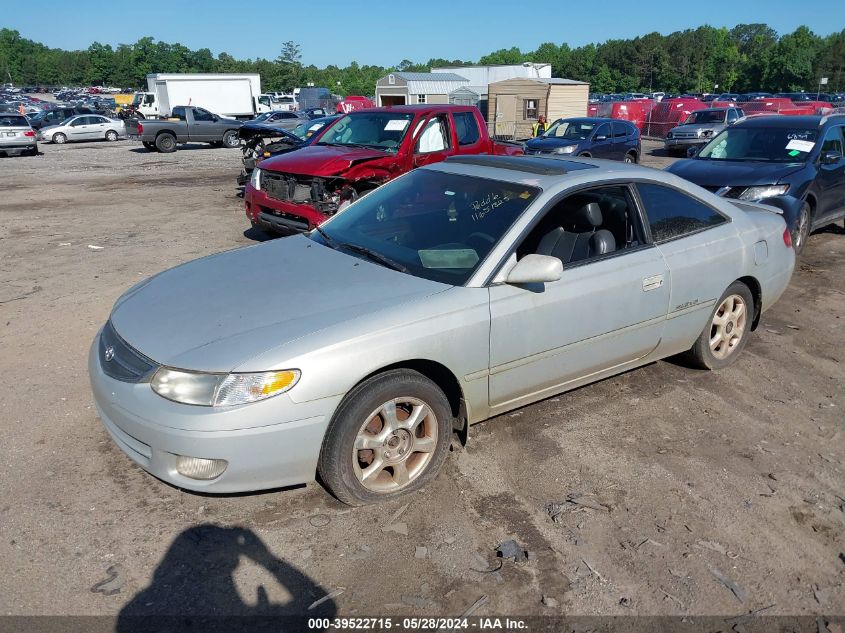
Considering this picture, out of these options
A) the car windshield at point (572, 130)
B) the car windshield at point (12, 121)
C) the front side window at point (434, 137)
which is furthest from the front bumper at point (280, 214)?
the car windshield at point (12, 121)

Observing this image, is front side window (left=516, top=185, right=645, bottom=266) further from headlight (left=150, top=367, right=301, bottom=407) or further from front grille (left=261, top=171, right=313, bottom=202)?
front grille (left=261, top=171, right=313, bottom=202)

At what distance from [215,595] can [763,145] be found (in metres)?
9.00

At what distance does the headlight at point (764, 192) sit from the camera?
8.03 meters

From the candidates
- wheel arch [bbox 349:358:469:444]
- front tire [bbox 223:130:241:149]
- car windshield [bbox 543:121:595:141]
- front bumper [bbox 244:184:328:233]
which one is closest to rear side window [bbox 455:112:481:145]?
front bumper [bbox 244:184:328:233]

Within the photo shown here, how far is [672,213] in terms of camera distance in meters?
4.43

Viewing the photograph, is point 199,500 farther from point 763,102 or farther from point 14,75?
point 14,75

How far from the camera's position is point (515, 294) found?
3559 mm

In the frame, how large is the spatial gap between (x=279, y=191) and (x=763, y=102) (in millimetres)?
31652

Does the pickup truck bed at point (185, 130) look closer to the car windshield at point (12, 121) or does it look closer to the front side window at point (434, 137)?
the car windshield at point (12, 121)

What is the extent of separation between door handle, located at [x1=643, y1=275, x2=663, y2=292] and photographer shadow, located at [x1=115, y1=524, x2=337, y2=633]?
257 cm

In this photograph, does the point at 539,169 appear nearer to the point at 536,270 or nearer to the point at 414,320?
the point at 536,270

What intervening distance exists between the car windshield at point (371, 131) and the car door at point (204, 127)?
728 inches

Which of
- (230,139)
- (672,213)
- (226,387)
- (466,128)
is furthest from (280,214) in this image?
(230,139)

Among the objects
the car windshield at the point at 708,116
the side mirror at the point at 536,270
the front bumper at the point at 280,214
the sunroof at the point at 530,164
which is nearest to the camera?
the side mirror at the point at 536,270
